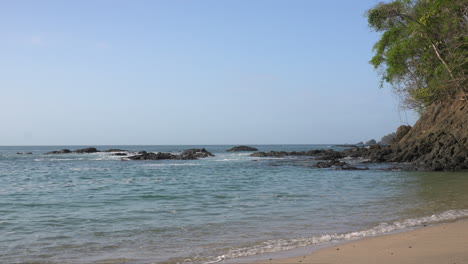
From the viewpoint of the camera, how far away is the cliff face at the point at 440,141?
76.2 ft

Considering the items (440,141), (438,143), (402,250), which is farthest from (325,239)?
(440,141)

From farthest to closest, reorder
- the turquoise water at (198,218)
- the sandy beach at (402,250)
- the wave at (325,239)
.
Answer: the turquoise water at (198,218) → the wave at (325,239) → the sandy beach at (402,250)

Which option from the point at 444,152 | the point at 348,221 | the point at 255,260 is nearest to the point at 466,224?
the point at 348,221

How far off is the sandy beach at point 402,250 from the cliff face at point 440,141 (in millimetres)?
17033

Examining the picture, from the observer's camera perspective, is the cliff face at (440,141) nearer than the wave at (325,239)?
No

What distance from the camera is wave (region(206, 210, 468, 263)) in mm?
6818

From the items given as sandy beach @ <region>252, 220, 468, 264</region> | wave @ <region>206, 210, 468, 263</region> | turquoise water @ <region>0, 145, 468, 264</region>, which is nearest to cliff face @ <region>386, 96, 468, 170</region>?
turquoise water @ <region>0, 145, 468, 264</region>

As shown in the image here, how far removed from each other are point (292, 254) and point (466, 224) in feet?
13.6

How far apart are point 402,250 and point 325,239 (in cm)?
146

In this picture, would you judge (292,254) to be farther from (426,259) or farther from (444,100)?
(444,100)

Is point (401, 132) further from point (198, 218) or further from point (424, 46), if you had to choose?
point (198, 218)

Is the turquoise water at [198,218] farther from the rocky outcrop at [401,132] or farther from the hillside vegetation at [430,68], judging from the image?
the rocky outcrop at [401,132]

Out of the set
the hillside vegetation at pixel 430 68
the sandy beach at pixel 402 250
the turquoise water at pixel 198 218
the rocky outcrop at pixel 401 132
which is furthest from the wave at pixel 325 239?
the rocky outcrop at pixel 401 132

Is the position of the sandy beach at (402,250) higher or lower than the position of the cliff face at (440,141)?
lower
